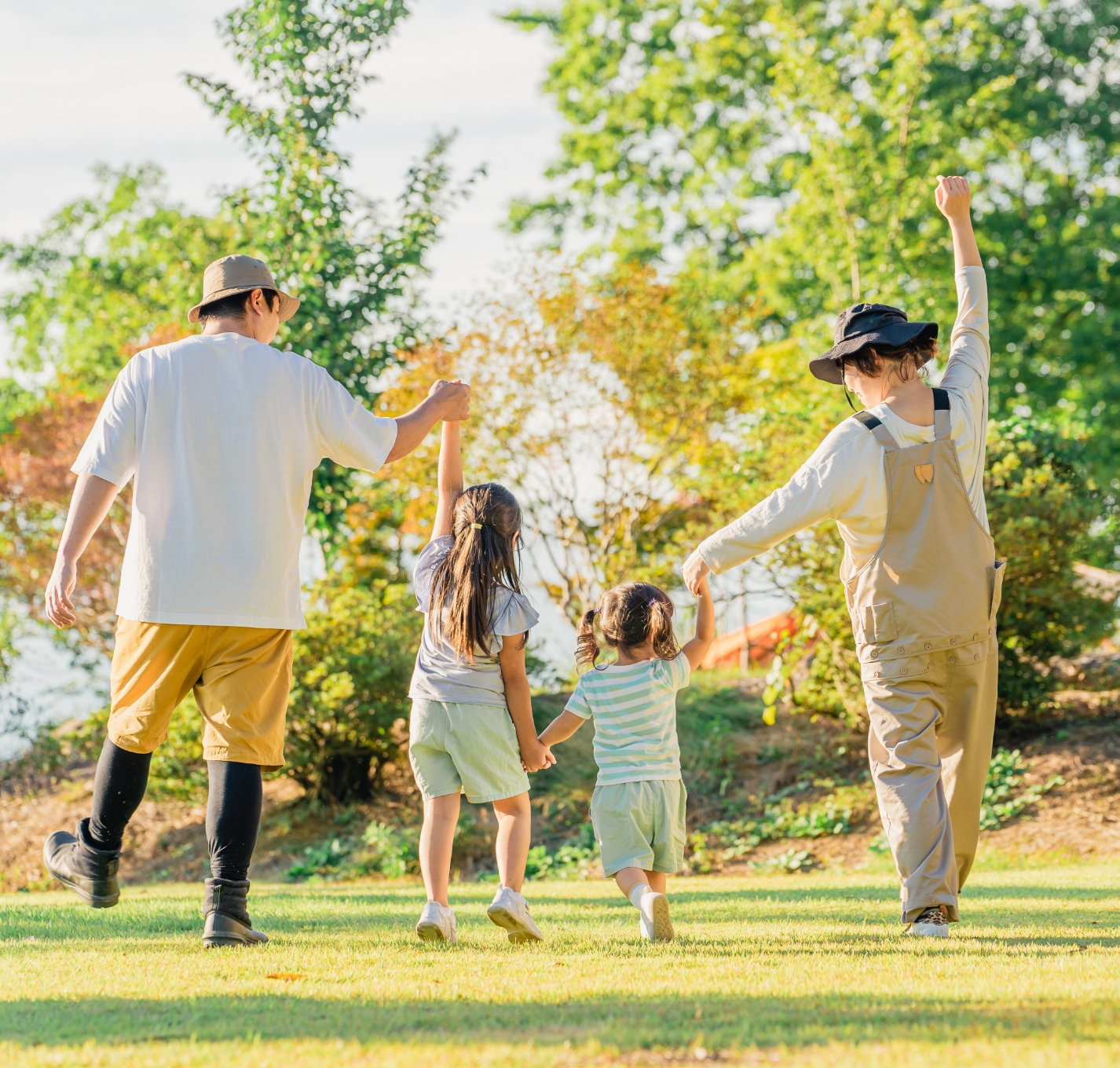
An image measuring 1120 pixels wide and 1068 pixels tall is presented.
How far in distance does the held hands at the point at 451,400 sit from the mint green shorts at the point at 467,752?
3.19 feet

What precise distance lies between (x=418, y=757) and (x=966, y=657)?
182 centimetres

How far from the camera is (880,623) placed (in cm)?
393

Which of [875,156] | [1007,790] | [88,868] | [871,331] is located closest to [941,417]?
[871,331]

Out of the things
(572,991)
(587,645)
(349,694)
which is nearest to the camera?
(572,991)

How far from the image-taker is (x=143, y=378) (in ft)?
12.8

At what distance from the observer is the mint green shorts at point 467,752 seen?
4098 mm

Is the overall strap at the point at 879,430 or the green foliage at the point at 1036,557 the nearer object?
the overall strap at the point at 879,430

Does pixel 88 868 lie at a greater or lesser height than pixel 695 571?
lesser

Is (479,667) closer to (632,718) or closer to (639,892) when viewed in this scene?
(632,718)

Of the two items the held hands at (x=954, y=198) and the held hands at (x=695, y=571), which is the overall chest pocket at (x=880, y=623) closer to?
the held hands at (x=695, y=571)

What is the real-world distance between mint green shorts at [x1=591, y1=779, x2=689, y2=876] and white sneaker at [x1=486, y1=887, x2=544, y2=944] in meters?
0.41

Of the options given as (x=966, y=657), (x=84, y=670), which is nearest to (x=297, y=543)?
(x=966, y=657)

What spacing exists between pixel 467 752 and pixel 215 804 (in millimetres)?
812

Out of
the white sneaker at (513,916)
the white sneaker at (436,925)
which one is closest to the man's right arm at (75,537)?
the white sneaker at (436,925)
